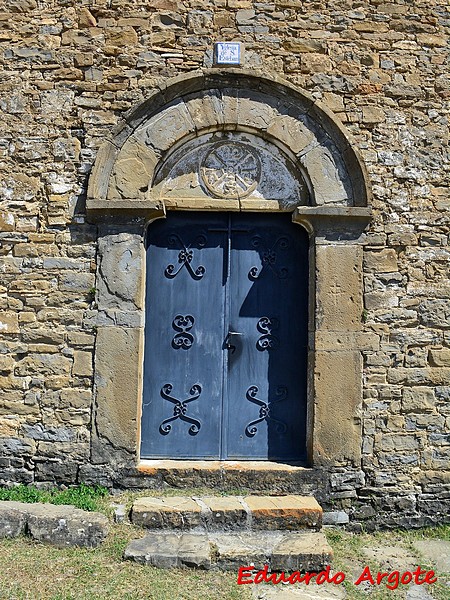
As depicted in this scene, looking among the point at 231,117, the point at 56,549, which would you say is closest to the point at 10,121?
the point at 231,117

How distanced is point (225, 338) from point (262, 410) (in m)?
0.65

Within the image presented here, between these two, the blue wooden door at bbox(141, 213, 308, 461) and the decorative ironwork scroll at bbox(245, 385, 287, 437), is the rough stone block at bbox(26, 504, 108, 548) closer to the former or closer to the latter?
the blue wooden door at bbox(141, 213, 308, 461)

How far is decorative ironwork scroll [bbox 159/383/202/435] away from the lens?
4.81 m

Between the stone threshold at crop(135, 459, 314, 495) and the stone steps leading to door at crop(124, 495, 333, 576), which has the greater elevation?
the stone threshold at crop(135, 459, 314, 495)

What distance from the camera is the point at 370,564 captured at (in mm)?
3984

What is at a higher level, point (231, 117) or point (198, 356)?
point (231, 117)

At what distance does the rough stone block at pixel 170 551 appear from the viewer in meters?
3.71

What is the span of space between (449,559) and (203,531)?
170 cm

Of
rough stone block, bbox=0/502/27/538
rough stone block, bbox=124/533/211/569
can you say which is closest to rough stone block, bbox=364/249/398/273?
rough stone block, bbox=124/533/211/569

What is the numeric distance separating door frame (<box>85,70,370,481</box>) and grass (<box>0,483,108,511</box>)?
0.63 ft

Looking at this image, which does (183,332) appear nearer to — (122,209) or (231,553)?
(122,209)

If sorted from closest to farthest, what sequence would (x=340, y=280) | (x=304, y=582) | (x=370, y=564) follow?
(x=304, y=582) → (x=370, y=564) → (x=340, y=280)

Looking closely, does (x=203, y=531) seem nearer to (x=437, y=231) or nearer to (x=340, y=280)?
(x=340, y=280)

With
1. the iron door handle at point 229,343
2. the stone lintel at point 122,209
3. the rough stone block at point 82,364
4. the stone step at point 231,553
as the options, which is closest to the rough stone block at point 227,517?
the stone step at point 231,553
